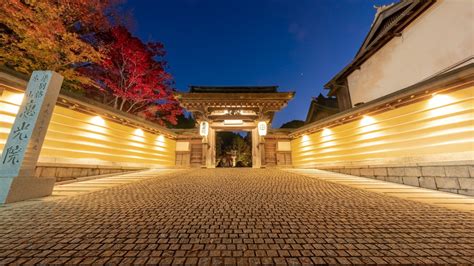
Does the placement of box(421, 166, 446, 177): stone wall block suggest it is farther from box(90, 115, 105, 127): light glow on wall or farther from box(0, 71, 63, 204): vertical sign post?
box(90, 115, 105, 127): light glow on wall

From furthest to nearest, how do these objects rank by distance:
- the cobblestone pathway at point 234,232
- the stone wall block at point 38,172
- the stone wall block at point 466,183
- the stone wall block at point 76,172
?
the stone wall block at point 76,172, the stone wall block at point 38,172, the stone wall block at point 466,183, the cobblestone pathway at point 234,232

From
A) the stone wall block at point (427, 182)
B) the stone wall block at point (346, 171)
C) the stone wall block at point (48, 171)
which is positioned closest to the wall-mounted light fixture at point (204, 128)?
the stone wall block at point (48, 171)

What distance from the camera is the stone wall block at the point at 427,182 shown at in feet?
14.8

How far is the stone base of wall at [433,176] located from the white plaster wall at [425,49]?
14.0 feet

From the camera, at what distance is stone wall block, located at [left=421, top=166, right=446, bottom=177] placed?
14.4 feet

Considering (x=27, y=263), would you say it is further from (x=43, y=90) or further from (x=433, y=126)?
(x=433, y=126)

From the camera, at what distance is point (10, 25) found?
6902mm

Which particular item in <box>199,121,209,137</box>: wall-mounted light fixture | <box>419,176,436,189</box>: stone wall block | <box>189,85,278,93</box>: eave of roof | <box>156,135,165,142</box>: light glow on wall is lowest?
<box>419,176,436,189</box>: stone wall block

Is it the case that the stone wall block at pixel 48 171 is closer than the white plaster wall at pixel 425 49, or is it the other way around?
the stone wall block at pixel 48 171

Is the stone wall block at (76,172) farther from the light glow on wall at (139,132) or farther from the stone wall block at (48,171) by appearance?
the light glow on wall at (139,132)

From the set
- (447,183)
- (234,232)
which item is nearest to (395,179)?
(447,183)

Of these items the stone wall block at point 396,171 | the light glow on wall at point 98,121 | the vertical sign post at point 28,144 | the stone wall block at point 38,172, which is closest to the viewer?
the vertical sign post at point 28,144

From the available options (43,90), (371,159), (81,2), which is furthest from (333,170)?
(81,2)

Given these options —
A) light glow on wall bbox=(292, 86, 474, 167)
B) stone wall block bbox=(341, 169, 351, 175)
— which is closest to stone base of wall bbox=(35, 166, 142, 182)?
stone wall block bbox=(341, 169, 351, 175)
